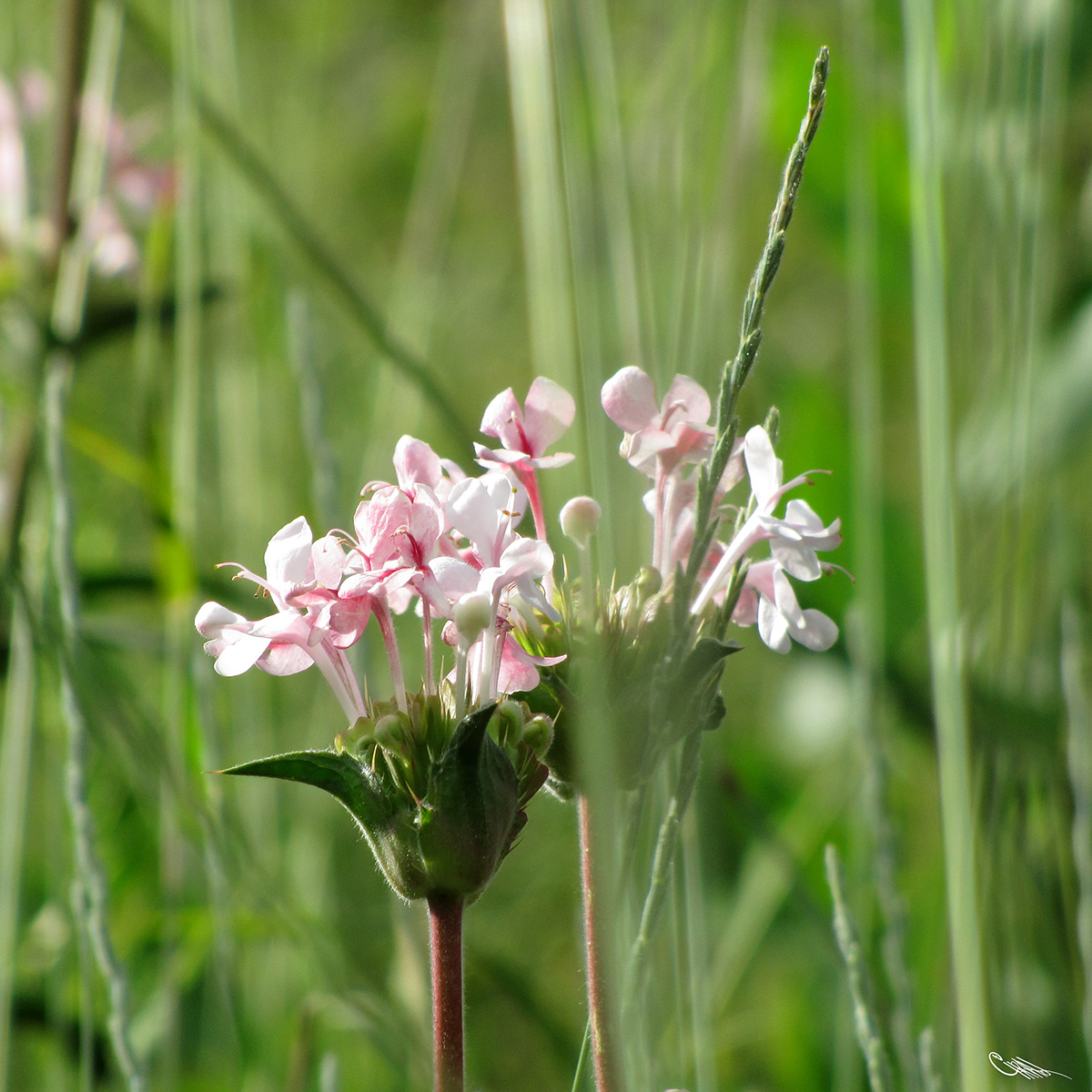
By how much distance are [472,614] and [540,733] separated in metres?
0.03

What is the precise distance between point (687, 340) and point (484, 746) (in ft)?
0.67

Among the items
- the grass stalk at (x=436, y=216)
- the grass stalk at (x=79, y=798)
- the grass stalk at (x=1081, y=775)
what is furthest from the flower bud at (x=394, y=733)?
the grass stalk at (x=436, y=216)

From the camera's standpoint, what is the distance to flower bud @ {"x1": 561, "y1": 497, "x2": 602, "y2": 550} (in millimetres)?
254

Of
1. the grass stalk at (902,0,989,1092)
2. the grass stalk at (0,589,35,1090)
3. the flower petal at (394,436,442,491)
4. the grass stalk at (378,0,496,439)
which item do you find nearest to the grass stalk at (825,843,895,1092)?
the grass stalk at (902,0,989,1092)

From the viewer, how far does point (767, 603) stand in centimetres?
25

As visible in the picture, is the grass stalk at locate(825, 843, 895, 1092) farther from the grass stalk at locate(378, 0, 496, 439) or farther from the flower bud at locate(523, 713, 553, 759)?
the grass stalk at locate(378, 0, 496, 439)

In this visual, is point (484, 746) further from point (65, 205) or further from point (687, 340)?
point (65, 205)

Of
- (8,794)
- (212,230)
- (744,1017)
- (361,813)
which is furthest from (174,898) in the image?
(212,230)

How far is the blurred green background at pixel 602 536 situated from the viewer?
33 centimetres

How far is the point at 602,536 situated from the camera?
0.26 metres

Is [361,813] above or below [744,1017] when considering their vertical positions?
above

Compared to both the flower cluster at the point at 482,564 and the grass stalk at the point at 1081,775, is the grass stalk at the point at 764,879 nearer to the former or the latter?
the grass stalk at the point at 1081,775

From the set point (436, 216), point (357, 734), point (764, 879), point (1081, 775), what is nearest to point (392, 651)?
point (357, 734)
